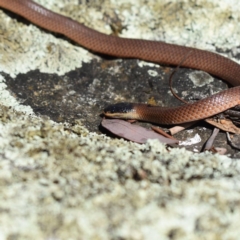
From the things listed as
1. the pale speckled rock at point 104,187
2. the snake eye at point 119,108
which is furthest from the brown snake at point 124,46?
the pale speckled rock at point 104,187

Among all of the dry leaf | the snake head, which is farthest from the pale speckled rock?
the snake head

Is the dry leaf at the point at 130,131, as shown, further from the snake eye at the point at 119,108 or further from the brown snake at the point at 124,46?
the brown snake at the point at 124,46

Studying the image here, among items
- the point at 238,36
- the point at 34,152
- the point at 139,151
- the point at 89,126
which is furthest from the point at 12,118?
the point at 238,36

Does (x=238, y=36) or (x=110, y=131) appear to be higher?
(x=238, y=36)

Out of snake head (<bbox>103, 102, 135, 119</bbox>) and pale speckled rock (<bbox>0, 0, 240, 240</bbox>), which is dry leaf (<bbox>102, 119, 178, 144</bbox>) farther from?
pale speckled rock (<bbox>0, 0, 240, 240</bbox>)

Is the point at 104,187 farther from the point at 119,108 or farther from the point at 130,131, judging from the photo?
the point at 119,108

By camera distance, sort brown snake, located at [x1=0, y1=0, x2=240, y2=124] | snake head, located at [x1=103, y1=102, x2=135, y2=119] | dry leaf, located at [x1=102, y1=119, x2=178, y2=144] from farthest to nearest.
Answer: brown snake, located at [x1=0, y1=0, x2=240, y2=124] → snake head, located at [x1=103, y1=102, x2=135, y2=119] → dry leaf, located at [x1=102, y1=119, x2=178, y2=144]

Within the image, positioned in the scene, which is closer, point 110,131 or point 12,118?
point 12,118

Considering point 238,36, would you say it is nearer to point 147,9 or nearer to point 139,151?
point 147,9
